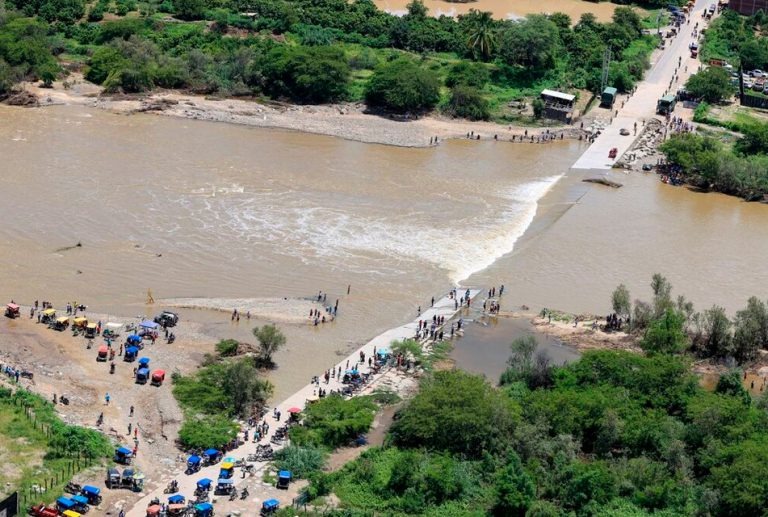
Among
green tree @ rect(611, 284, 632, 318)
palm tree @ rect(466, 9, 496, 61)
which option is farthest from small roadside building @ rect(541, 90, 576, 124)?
green tree @ rect(611, 284, 632, 318)

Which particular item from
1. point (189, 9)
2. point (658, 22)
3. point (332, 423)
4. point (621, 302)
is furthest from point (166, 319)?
point (658, 22)

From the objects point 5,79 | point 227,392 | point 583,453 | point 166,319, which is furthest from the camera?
point 5,79

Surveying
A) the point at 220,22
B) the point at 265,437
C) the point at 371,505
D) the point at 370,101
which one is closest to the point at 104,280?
the point at 265,437

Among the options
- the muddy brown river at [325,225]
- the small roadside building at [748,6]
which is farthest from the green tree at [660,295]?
the small roadside building at [748,6]

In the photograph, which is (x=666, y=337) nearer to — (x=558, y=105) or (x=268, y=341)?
(x=268, y=341)

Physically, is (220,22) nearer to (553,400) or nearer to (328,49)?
(328,49)

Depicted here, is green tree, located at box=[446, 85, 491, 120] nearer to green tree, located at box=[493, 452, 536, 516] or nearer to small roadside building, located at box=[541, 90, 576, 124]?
small roadside building, located at box=[541, 90, 576, 124]
